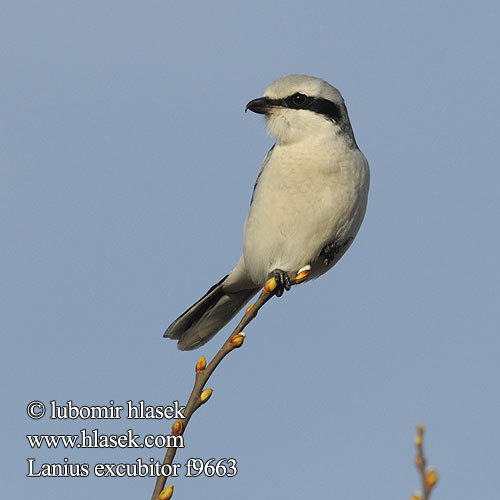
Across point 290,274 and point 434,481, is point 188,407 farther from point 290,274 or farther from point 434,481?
point 290,274

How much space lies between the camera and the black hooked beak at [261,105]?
14.8ft

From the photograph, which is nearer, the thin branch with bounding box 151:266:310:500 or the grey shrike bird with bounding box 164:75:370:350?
the thin branch with bounding box 151:266:310:500

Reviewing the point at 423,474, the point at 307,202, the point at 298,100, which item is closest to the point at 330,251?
the point at 307,202

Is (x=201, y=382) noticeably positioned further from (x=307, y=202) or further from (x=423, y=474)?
(x=307, y=202)

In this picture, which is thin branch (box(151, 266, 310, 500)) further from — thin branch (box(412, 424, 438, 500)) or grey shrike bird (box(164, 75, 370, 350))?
grey shrike bird (box(164, 75, 370, 350))

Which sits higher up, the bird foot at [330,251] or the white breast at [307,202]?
the white breast at [307,202]

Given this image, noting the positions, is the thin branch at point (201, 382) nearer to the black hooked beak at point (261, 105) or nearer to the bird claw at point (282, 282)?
the bird claw at point (282, 282)

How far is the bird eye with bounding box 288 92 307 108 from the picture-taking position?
179 inches

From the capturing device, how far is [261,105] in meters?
4.54

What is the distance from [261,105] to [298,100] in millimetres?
218

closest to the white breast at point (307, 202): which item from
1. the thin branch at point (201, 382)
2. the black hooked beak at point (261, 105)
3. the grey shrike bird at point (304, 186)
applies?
the grey shrike bird at point (304, 186)

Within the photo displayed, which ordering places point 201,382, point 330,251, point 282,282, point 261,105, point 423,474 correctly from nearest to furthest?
point 423,474, point 201,382, point 282,282, point 330,251, point 261,105

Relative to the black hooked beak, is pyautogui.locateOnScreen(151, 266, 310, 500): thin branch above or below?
below

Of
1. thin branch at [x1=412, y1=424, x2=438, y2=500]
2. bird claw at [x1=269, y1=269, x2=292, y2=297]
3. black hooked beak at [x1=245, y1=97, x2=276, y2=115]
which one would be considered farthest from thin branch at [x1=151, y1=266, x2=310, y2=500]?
black hooked beak at [x1=245, y1=97, x2=276, y2=115]
